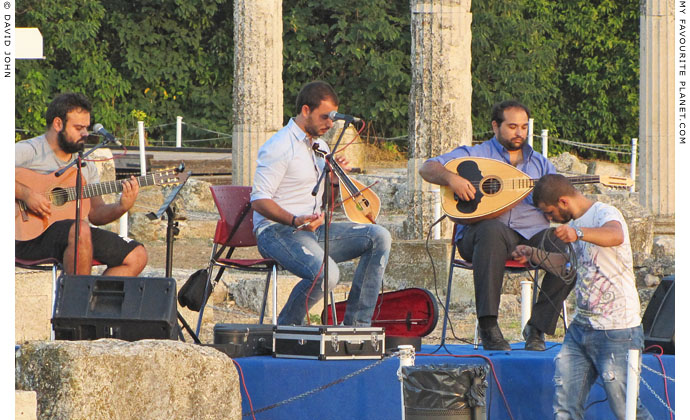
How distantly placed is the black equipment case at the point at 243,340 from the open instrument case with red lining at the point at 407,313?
76 centimetres

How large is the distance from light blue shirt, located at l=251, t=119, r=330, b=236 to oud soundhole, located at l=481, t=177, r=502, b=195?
871mm

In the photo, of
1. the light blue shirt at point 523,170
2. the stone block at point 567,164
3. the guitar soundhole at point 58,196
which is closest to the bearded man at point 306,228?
the light blue shirt at point 523,170

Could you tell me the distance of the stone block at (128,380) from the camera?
4734 millimetres

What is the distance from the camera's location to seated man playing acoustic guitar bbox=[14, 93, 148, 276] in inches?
247

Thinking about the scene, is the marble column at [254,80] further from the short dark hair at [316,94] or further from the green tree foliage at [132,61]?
the green tree foliage at [132,61]

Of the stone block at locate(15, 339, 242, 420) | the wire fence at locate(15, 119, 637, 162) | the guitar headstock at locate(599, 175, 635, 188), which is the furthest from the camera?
the wire fence at locate(15, 119, 637, 162)

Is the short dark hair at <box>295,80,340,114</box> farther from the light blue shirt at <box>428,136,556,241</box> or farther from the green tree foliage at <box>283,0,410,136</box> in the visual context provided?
the green tree foliage at <box>283,0,410,136</box>

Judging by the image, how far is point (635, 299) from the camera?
5.08 m

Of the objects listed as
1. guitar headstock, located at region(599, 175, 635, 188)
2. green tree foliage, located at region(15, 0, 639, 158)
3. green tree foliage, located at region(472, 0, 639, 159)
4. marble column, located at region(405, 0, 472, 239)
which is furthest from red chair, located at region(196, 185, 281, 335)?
green tree foliage, located at region(472, 0, 639, 159)

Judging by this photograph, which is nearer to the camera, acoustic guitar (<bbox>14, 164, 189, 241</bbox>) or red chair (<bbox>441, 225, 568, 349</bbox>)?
red chair (<bbox>441, 225, 568, 349</bbox>)

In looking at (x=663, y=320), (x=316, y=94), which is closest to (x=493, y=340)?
(x=663, y=320)

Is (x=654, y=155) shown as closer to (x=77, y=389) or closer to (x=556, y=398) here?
(x=556, y=398)

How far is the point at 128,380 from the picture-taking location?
4.89 meters

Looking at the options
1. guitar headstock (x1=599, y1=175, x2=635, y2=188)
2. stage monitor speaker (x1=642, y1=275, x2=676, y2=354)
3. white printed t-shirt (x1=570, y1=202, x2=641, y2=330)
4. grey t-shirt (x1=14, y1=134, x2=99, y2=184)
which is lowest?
stage monitor speaker (x1=642, y1=275, x2=676, y2=354)
